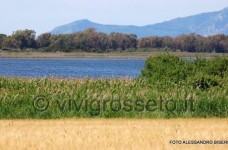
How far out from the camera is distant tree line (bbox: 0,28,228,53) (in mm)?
167238

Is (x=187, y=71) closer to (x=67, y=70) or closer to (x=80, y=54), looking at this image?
(x=67, y=70)

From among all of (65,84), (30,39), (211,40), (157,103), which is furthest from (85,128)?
(211,40)

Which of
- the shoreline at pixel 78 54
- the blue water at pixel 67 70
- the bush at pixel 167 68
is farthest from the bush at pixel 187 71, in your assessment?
the shoreline at pixel 78 54

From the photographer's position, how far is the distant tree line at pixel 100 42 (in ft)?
549

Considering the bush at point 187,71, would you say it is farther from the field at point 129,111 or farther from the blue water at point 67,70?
the blue water at point 67,70

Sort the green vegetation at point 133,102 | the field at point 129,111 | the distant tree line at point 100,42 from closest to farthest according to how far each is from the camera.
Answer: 1. the field at point 129,111
2. the green vegetation at point 133,102
3. the distant tree line at point 100,42

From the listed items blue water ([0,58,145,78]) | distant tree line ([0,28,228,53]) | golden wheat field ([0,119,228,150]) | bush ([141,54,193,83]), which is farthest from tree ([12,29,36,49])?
golden wheat field ([0,119,228,150])

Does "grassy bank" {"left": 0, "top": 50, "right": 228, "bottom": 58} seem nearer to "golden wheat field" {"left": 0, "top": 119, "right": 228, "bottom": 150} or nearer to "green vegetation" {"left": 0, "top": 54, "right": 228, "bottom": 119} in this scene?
"green vegetation" {"left": 0, "top": 54, "right": 228, "bottom": 119}

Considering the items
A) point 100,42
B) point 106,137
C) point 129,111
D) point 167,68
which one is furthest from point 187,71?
point 100,42

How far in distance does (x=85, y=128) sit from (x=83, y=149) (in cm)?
429

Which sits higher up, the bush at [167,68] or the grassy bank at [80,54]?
the bush at [167,68]

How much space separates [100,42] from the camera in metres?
184

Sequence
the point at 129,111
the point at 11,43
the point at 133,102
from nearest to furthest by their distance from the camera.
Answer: the point at 129,111, the point at 133,102, the point at 11,43

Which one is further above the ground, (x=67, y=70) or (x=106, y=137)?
(x=106, y=137)
